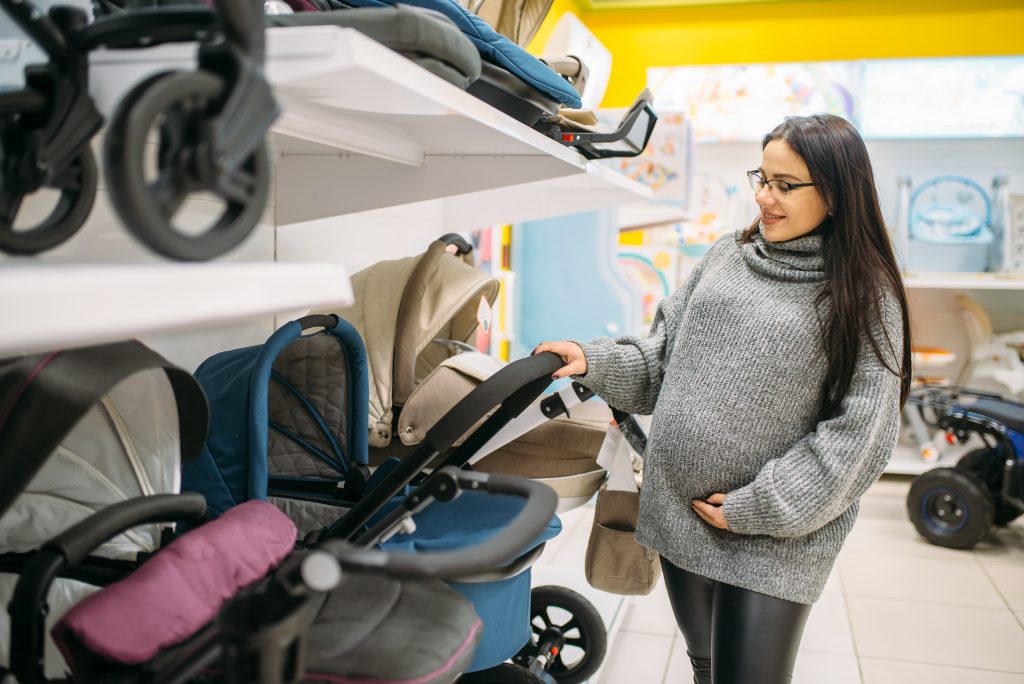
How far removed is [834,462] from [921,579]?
2135 millimetres

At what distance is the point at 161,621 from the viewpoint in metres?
0.77

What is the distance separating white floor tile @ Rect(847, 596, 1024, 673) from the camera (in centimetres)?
247

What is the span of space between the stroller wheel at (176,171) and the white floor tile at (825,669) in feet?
7.25

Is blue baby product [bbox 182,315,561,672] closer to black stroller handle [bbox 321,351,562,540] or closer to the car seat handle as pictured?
black stroller handle [bbox 321,351,562,540]

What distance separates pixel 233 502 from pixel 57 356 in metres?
0.50

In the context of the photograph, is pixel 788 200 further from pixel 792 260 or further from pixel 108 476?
pixel 108 476

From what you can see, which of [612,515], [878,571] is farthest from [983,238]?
[612,515]

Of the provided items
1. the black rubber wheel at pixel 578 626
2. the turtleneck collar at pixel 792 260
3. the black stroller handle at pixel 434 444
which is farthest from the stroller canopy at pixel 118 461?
the black rubber wheel at pixel 578 626

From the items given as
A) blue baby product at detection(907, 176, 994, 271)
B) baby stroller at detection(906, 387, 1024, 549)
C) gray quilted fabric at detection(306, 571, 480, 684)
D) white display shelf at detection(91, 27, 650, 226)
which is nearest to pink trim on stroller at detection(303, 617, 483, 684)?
gray quilted fabric at detection(306, 571, 480, 684)

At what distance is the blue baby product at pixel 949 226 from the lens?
15.1 feet

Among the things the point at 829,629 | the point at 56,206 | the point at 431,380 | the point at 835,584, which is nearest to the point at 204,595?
the point at 56,206

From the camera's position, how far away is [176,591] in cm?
79

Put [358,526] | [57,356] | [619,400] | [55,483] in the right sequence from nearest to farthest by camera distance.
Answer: [57,356]
[55,483]
[358,526]
[619,400]

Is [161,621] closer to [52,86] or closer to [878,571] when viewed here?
[52,86]
